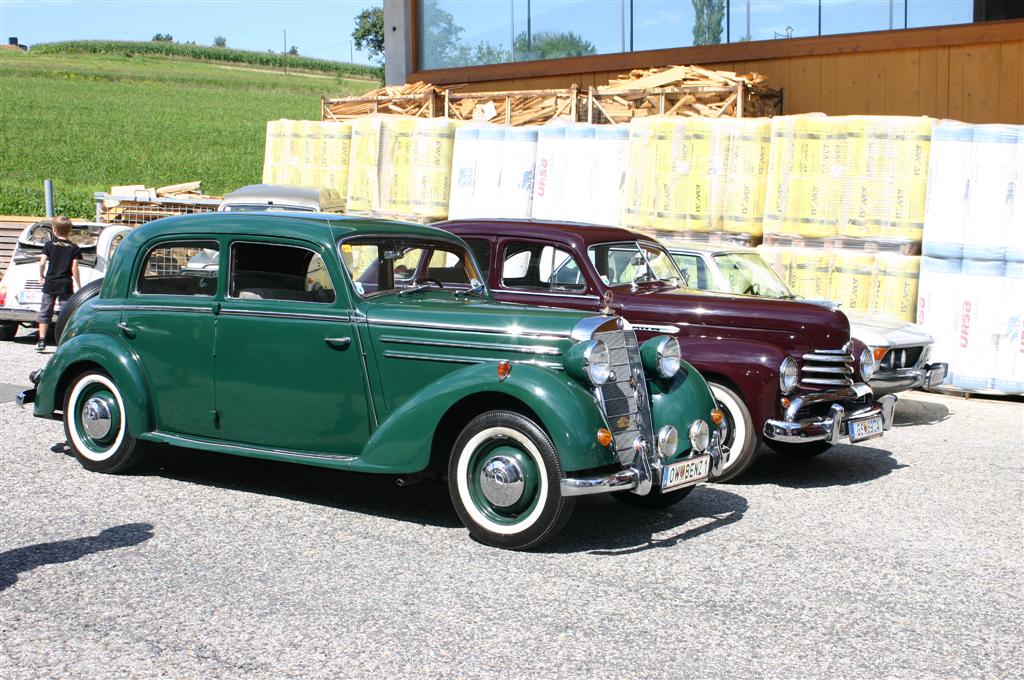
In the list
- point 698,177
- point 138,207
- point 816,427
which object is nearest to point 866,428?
point 816,427

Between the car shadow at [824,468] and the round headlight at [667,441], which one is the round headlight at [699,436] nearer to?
the round headlight at [667,441]

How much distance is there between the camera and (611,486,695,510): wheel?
6.48 m

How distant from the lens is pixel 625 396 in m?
5.82

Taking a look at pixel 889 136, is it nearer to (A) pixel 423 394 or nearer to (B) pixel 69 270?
(A) pixel 423 394

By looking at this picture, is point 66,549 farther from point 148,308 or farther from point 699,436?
point 699,436

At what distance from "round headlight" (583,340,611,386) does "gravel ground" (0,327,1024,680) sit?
2.92ft

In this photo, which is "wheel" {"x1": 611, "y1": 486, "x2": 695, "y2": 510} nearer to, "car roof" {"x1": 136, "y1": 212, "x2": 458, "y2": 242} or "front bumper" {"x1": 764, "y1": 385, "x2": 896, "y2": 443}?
"front bumper" {"x1": 764, "y1": 385, "x2": 896, "y2": 443}

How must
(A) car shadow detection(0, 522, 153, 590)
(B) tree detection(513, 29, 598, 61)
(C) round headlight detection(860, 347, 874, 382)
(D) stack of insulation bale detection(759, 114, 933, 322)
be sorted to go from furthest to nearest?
(B) tree detection(513, 29, 598, 61), (D) stack of insulation bale detection(759, 114, 933, 322), (C) round headlight detection(860, 347, 874, 382), (A) car shadow detection(0, 522, 153, 590)

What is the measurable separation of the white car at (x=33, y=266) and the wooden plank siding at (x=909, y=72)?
9118 mm

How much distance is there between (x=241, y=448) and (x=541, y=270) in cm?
280

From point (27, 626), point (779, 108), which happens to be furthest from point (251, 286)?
point (779, 108)

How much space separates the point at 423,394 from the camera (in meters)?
5.84

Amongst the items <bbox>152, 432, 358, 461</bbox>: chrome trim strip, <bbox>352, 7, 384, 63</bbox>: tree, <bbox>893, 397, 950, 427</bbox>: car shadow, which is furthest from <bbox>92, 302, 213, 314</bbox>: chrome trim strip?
<bbox>352, 7, 384, 63</bbox>: tree

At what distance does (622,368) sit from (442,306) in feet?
3.54
